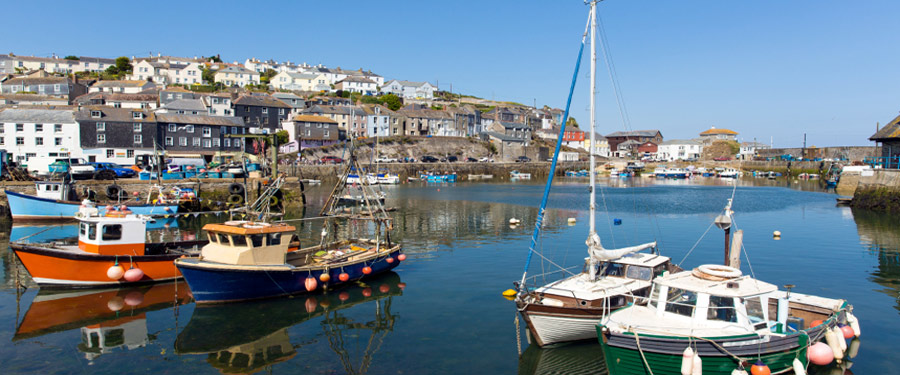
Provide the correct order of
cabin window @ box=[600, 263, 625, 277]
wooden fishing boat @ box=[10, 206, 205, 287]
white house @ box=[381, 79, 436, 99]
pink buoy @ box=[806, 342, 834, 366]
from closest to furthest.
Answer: pink buoy @ box=[806, 342, 834, 366] → cabin window @ box=[600, 263, 625, 277] → wooden fishing boat @ box=[10, 206, 205, 287] → white house @ box=[381, 79, 436, 99]

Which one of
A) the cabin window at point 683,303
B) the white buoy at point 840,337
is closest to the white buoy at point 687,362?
the cabin window at point 683,303

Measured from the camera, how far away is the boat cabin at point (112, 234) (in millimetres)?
21125

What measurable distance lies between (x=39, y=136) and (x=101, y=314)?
54889mm

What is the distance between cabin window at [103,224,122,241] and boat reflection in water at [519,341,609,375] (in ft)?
55.2

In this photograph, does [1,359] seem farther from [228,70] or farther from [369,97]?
[228,70]

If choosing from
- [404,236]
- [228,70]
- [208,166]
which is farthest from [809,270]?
[228,70]

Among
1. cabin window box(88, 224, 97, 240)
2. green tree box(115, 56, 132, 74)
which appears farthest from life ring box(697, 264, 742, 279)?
green tree box(115, 56, 132, 74)

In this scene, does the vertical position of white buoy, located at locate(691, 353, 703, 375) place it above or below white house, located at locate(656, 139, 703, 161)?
below

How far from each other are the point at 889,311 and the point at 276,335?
20.9m

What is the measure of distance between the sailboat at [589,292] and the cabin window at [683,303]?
93 centimetres

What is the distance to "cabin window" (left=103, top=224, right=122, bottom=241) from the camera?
21.2 meters

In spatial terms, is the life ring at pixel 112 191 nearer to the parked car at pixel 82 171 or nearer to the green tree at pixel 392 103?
the parked car at pixel 82 171

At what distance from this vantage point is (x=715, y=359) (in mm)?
11547

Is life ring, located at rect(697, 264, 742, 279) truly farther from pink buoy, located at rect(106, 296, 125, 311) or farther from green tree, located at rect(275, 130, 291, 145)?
green tree, located at rect(275, 130, 291, 145)
